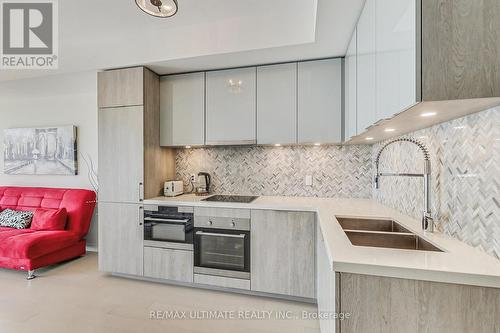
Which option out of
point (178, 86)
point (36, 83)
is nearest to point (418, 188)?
point (178, 86)

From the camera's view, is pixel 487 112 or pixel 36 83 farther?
pixel 36 83

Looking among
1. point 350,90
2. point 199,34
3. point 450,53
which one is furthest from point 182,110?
point 450,53

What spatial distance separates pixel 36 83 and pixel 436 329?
4.62m

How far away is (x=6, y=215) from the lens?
10.9 ft

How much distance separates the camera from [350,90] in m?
2.08

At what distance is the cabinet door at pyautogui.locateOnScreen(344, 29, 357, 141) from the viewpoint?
6.24 feet

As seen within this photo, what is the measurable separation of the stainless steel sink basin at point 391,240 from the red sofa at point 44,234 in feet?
11.0

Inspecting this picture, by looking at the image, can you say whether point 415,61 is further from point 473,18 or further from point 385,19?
point 385,19

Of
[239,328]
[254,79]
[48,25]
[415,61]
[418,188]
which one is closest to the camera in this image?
[415,61]

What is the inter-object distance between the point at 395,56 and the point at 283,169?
1.88 metres

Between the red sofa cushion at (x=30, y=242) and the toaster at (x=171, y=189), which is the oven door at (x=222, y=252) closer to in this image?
the toaster at (x=171, y=189)

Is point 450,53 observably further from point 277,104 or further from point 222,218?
point 222,218

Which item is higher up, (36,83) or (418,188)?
(36,83)

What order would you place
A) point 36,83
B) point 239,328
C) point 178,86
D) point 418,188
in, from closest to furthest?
point 418,188, point 239,328, point 178,86, point 36,83
